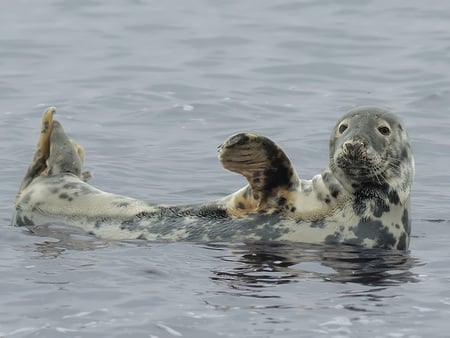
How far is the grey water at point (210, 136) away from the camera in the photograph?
745 cm

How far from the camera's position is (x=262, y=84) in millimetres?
16500

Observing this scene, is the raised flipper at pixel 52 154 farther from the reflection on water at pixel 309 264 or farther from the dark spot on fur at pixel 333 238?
the dark spot on fur at pixel 333 238

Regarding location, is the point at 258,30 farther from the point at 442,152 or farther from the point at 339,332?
the point at 339,332

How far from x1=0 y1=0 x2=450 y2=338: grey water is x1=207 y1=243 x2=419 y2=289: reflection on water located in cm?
2

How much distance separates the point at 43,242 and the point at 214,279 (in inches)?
60.2

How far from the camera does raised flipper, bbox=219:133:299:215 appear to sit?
8.86 meters

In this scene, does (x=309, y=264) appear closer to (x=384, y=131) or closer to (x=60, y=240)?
(x=384, y=131)

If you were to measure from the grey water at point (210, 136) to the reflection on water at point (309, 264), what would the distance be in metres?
0.02

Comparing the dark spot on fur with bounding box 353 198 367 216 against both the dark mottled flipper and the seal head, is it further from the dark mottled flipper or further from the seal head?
the dark mottled flipper

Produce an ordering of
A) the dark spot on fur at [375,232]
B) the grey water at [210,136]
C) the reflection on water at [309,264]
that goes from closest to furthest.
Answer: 1. the grey water at [210,136]
2. the reflection on water at [309,264]
3. the dark spot on fur at [375,232]

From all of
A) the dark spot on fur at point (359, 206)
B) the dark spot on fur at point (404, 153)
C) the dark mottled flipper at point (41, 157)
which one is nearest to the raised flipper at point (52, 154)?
the dark mottled flipper at point (41, 157)

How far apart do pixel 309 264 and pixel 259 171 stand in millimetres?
756

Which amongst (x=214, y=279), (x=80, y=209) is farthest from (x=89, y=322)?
(x=80, y=209)

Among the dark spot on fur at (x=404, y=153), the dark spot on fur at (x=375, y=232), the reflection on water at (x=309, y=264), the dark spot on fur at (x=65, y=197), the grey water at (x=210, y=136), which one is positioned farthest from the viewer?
the dark spot on fur at (x=65, y=197)
